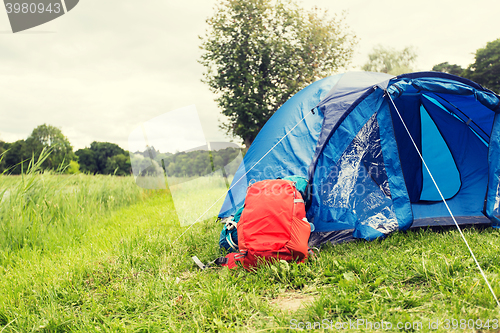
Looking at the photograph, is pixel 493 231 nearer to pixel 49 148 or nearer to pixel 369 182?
pixel 369 182

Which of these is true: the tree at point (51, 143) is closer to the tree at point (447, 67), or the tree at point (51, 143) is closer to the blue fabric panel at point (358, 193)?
the blue fabric panel at point (358, 193)

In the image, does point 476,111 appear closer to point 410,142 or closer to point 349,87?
point 410,142

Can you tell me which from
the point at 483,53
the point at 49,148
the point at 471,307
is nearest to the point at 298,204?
the point at 471,307

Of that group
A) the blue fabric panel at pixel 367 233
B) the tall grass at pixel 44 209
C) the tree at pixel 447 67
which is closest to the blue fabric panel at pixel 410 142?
the blue fabric panel at pixel 367 233

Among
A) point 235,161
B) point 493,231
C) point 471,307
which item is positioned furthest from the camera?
point 235,161

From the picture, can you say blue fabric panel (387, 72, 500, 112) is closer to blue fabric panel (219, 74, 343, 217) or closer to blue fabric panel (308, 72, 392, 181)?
blue fabric panel (308, 72, 392, 181)

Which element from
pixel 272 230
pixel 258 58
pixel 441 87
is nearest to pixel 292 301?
pixel 272 230

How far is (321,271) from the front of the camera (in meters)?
2.25

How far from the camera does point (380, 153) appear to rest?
2973 millimetres

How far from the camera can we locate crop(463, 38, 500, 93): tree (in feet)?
73.8

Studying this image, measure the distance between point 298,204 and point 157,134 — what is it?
6.34 feet

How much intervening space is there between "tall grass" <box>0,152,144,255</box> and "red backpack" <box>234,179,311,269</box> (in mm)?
2449

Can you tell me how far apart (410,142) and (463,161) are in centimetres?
72

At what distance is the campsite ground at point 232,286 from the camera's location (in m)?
1.69
